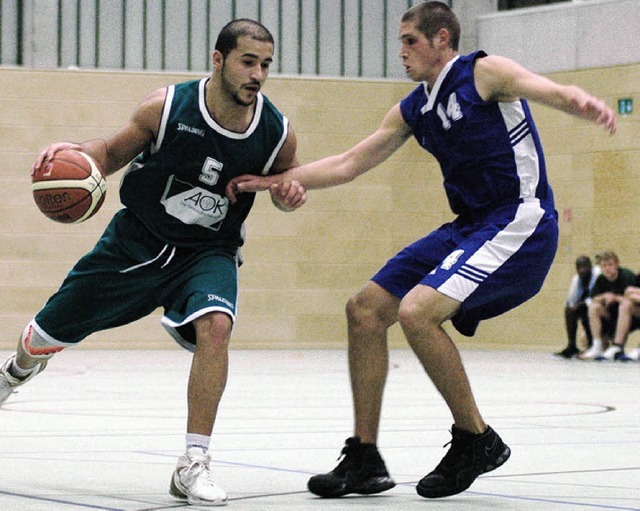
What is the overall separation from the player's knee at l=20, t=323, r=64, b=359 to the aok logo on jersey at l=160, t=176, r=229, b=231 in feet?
2.56

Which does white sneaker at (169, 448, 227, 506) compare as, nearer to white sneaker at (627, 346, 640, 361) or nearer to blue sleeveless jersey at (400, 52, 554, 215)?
blue sleeveless jersey at (400, 52, 554, 215)

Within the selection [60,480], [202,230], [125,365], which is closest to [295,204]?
[202,230]

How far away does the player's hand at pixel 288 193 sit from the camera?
5477 millimetres

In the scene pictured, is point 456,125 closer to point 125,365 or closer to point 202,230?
point 202,230

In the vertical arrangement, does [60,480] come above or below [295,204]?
below

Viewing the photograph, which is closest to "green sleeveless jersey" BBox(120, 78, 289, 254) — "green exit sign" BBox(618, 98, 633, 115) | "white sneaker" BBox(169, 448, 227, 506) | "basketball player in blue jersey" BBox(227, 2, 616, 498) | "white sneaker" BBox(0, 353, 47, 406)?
"basketball player in blue jersey" BBox(227, 2, 616, 498)

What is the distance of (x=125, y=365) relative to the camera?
14500mm

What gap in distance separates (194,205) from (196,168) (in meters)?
0.15

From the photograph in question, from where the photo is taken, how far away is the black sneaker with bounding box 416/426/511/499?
16.4ft

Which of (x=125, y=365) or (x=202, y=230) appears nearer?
(x=202, y=230)

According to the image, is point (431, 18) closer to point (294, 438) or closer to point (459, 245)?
point (459, 245)

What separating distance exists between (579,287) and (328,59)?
17.6 feet

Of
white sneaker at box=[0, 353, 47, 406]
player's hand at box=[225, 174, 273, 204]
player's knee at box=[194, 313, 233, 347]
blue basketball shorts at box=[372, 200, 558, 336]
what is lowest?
white sneaker at box=[0, 353, 47, 406]

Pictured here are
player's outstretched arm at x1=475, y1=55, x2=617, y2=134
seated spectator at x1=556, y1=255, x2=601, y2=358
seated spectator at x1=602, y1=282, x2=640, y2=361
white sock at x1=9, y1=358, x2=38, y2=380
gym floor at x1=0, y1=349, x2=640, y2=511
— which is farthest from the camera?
seated spectator at x1=556, y1=255, x2=601, y2=358
